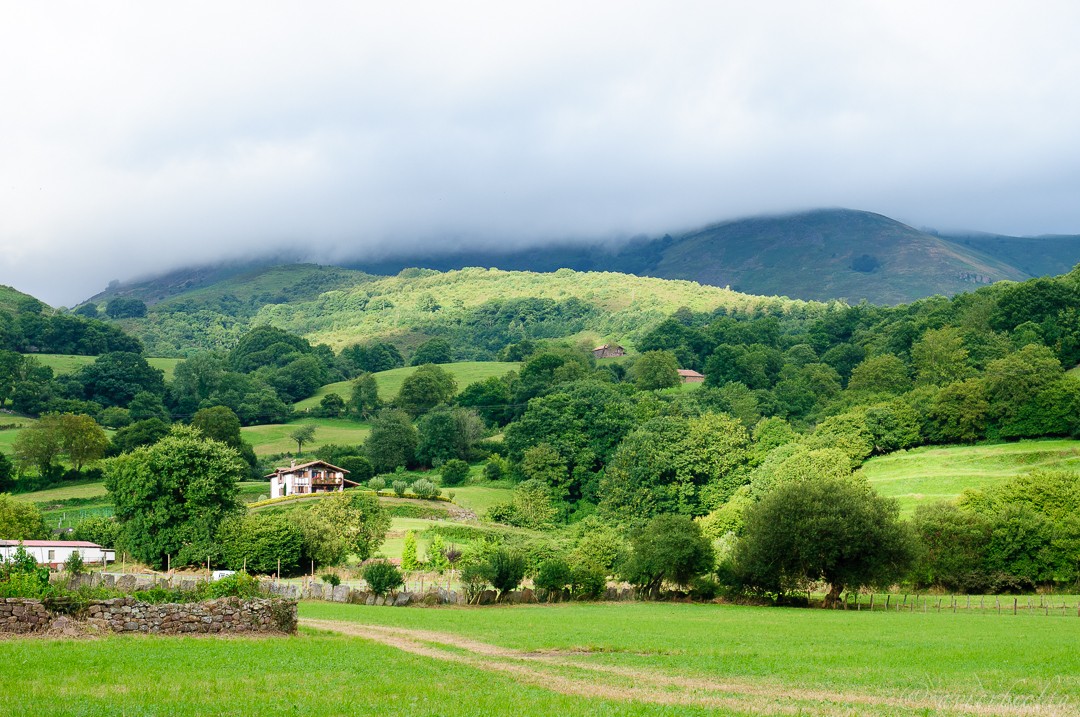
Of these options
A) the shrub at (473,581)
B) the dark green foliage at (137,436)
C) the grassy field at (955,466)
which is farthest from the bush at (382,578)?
the dark green foliage at (137,436)

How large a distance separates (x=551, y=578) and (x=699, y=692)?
3933 cm

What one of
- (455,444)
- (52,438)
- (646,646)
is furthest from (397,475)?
(646,646)

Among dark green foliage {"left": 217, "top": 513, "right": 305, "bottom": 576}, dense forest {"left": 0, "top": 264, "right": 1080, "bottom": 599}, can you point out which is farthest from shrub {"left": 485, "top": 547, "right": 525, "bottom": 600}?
dark green foliage {"left": 217, "top": 513, "right": 305, "bottom": 576}

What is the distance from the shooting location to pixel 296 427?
167125 millimetres

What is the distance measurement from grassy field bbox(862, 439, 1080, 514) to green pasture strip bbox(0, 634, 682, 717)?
6946cm

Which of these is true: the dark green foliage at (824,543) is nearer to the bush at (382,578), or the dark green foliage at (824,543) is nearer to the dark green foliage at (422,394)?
the bush at (382,578)

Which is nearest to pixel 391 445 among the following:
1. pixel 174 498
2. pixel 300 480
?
pixel 300 480

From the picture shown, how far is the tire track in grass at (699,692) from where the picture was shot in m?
20.9

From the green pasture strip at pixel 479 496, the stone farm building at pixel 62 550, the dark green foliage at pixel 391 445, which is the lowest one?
the stone farm building at pixel 62 550

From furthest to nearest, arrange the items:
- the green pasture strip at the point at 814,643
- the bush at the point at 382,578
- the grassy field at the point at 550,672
A: 1. the bush at the point at 382,578
2. the green pasture strip at the point at 814,643
3. the grassy field at the point at 550,672

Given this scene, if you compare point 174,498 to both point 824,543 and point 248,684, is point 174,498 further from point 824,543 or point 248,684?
point 248,684

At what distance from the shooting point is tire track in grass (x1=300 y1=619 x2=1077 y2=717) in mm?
20891

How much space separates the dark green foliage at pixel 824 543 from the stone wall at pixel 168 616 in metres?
39.5

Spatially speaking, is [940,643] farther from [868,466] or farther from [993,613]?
[868,466]
